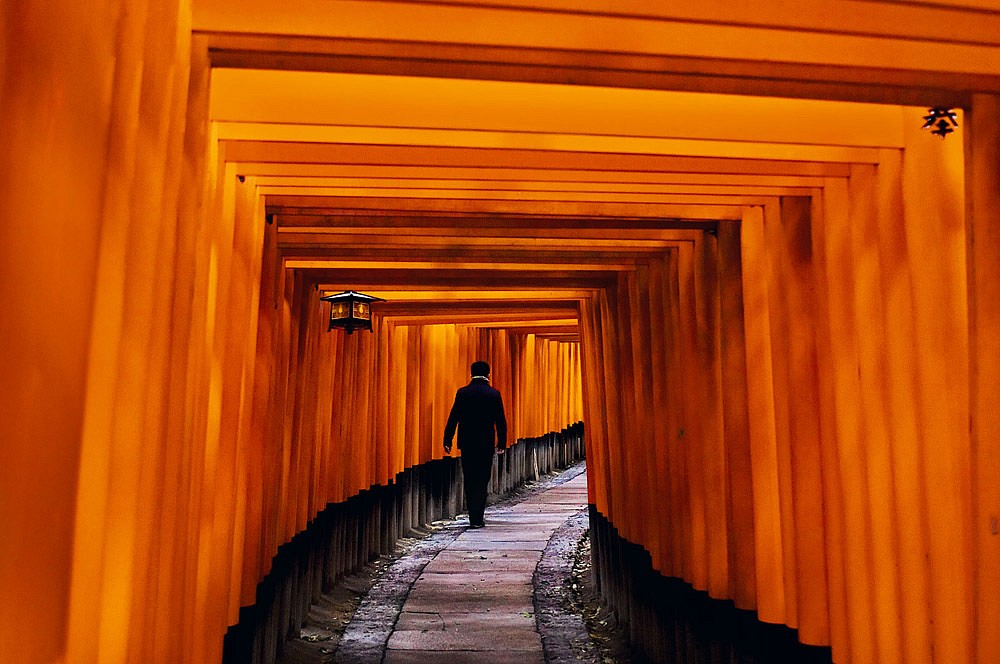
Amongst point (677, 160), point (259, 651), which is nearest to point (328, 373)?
point (259, 651)

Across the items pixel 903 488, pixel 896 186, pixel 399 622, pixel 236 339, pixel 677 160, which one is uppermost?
pixel 677 160

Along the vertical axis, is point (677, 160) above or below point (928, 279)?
above

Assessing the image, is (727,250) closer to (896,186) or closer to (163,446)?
(896,186)

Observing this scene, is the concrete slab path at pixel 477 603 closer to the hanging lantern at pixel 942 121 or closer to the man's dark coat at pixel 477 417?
the man's dark coat at pixel 477 417

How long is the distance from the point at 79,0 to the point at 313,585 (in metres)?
6.59

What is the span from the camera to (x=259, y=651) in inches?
203

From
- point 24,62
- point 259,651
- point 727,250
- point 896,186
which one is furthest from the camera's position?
point 259,651

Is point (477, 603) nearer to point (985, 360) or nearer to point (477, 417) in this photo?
point (477, 417)

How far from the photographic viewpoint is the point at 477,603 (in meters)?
7.77

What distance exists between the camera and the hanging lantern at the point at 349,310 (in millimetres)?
6703

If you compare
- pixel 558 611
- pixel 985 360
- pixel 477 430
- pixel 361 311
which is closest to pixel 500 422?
pixel 477 430

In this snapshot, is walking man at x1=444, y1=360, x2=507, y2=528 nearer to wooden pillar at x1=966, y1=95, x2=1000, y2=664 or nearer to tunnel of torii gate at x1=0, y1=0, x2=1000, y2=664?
tunnel of torii gate at x1=0, y1=0, x2=1000, y2=664

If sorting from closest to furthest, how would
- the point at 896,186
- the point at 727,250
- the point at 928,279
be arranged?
the point at 928,279 → the point at 896,186 → the point at 727,250

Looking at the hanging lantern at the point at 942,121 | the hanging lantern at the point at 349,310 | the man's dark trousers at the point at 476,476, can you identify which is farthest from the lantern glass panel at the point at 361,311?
the man's dark trousers at the point at 476,476
